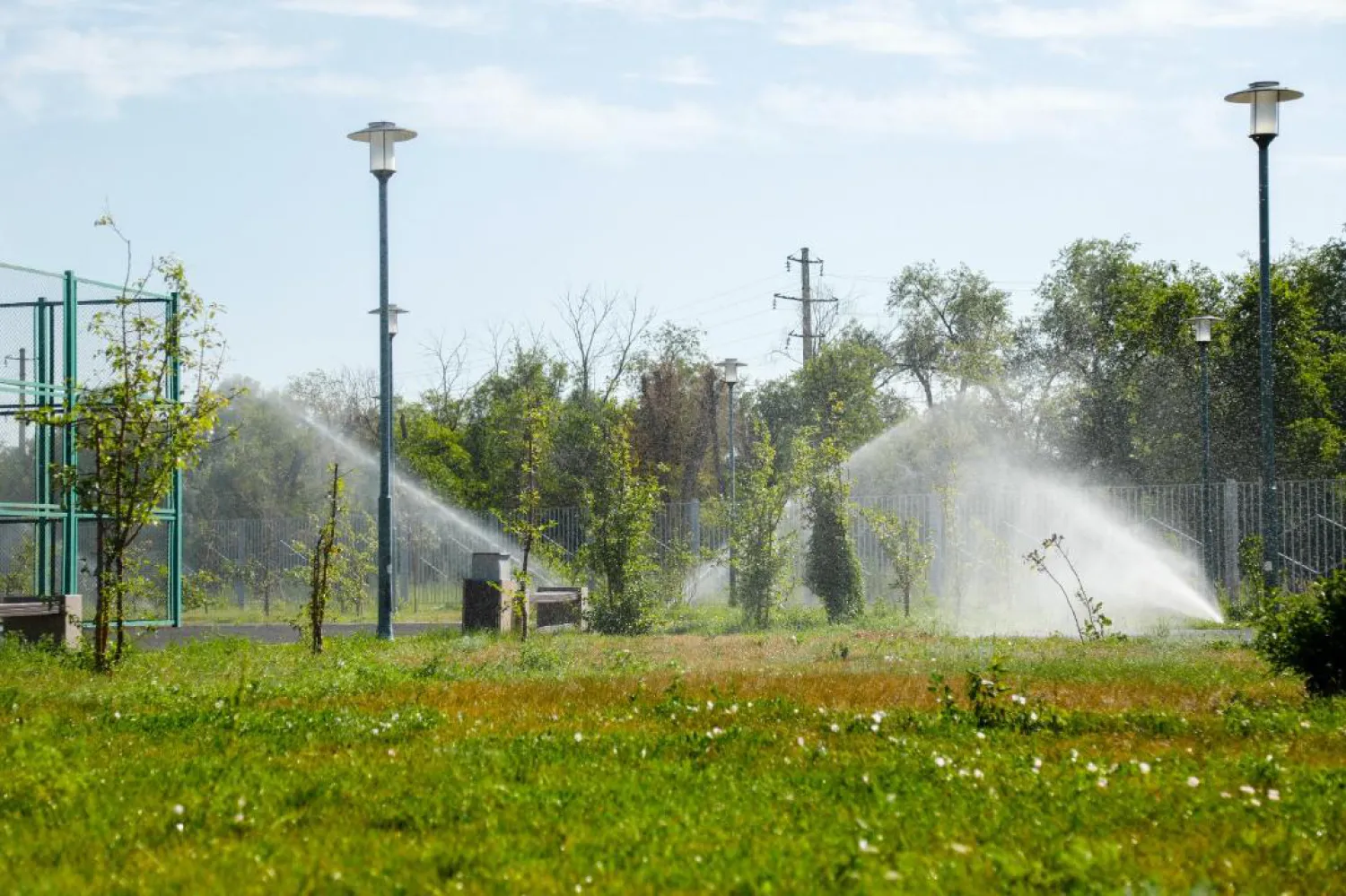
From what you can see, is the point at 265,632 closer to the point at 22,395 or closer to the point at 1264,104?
the point at 22,395

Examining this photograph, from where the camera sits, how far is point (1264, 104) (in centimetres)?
1912

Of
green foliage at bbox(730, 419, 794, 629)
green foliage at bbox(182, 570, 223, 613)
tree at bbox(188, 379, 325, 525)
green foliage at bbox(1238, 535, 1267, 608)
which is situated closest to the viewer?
green foliage at bbox(182, 570, 223, 613)

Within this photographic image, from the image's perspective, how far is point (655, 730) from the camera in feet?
29.3

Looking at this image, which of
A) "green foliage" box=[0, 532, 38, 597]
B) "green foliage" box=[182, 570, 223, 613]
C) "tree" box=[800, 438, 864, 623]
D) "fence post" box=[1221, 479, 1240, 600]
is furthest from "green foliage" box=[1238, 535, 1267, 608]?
"green foliage" box=[0, 532, 38, 597]

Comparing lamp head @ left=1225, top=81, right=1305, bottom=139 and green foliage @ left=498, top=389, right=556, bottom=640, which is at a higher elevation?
lamp head @ left=1225, top=81, right=1305, bottom=139

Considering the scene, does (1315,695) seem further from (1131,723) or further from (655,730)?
(655,730)

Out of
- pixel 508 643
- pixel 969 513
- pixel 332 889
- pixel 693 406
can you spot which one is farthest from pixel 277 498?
pixel 332 889

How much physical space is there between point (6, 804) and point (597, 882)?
10.4 ft

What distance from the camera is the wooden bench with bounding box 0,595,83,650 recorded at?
58.1ft

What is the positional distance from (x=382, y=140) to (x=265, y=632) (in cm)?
912

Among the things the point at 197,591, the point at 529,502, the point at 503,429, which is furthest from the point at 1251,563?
the point at 503,429

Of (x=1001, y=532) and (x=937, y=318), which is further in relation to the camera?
(x=937, y=318)

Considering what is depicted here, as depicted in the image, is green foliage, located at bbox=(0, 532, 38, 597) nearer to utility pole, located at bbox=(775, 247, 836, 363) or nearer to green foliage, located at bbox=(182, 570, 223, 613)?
green foliage, located at bbox=(182, 570, 223, 613)

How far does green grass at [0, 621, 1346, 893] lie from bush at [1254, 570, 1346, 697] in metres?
0.27
